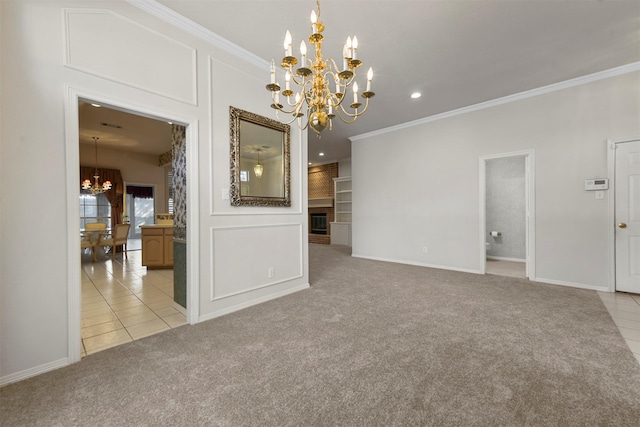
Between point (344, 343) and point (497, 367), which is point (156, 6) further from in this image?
point (497, 367)

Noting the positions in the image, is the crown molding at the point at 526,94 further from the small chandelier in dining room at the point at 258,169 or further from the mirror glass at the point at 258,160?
the small chandelier in dining room at the point at 258,169

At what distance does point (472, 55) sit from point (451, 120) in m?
1.89

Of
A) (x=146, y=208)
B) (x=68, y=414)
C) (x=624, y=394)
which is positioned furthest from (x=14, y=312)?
(x=146, y=208)

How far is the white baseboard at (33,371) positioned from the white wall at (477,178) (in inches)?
202

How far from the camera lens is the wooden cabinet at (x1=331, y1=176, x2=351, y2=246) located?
857 centimetres

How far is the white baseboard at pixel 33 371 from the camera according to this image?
166cm

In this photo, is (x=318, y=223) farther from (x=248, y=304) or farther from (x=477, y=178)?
(x=248, y=304)

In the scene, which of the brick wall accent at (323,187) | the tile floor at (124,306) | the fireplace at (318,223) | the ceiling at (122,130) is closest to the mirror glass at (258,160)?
the tile floor at (124,306)

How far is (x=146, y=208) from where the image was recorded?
9461mm

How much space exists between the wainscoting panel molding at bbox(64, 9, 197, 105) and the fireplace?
710 cm

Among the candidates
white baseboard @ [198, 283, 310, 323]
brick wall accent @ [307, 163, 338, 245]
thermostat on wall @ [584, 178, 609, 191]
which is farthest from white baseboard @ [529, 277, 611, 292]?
brick wall accent @ [307, 163, 338, 245]

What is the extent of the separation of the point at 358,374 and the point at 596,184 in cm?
422

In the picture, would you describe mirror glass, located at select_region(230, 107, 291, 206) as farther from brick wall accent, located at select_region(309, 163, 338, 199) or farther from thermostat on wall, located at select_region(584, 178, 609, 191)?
brick wall accent, located at select_region(309, 163, 338, 199)

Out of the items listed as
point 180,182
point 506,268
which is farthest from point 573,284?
point 180,182
